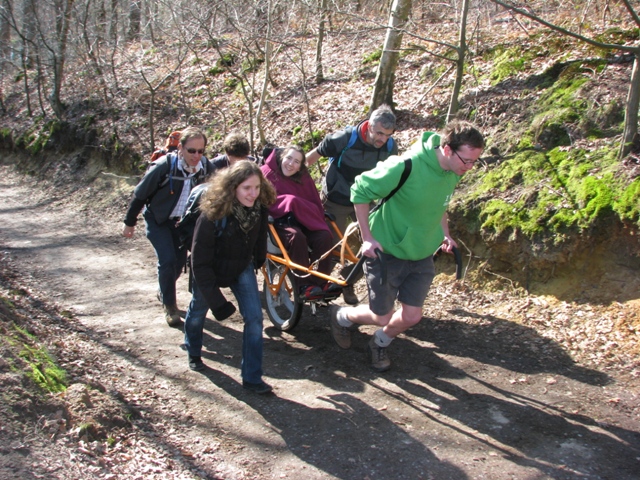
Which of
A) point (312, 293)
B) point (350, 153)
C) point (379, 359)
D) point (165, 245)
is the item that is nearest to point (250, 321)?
point (312, 293)

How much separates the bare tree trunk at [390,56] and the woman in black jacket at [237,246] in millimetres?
5157

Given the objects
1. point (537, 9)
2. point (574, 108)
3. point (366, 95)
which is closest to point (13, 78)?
point (366, 95)

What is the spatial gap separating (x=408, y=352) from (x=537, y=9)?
8252 mm

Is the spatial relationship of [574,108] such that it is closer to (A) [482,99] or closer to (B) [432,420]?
(A) [482,99]

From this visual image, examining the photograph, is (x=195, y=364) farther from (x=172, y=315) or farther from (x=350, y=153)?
(x=350, y=153)

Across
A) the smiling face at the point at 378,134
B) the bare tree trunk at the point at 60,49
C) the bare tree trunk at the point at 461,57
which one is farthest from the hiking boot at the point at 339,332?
the bare tree trunk at the point at 60,49

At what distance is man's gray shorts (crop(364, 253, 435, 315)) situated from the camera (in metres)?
4.77

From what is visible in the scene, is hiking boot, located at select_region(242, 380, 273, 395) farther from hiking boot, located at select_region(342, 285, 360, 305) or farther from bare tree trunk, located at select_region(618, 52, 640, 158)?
bare tree trunk, located at select_region(618, 52, 640, 158)

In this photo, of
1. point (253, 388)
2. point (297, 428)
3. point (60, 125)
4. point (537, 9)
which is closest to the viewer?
point (297, 428)

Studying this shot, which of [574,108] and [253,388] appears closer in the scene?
[253,388]

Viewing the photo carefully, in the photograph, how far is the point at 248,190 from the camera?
4.53 m

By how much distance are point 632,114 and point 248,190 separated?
4.54 m

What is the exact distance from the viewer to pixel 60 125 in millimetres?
15570

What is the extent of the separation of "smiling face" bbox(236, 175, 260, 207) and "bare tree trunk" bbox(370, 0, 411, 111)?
5.21 metres
